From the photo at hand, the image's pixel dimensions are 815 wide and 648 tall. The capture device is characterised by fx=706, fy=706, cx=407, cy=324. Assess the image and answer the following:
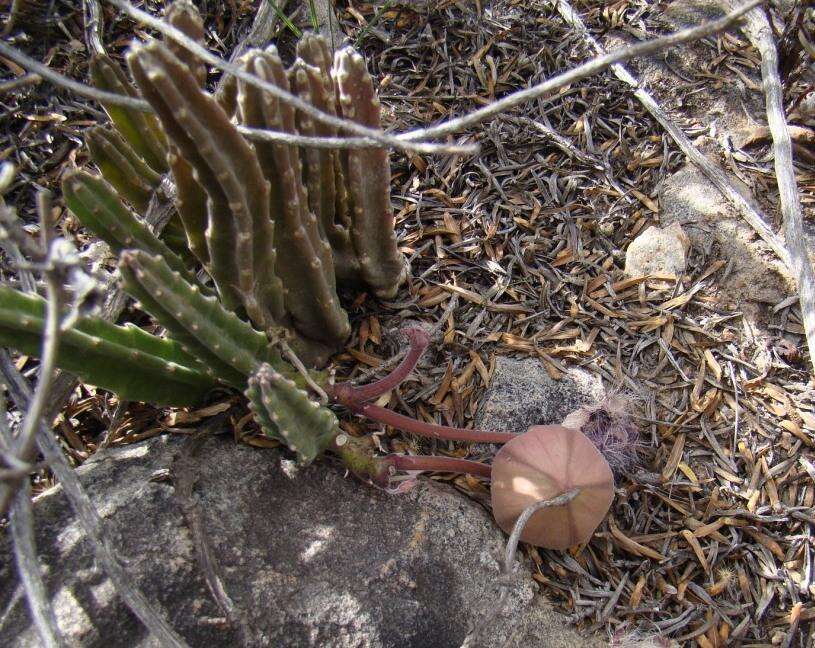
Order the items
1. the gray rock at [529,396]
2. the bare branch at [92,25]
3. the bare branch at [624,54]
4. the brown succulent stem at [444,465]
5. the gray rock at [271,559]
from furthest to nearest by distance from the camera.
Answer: the bare branch at [92,25] → the gray rock at [529,396] → the brown succulent stem at [444,465] → the gray rock at [271,559] → the bare branch at [624,54]

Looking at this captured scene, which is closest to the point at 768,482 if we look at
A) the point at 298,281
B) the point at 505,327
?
the point at 505,327

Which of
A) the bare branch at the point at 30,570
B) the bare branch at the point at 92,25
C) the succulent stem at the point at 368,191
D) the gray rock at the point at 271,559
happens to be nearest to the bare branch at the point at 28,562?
the bare branch at the point at 30,570

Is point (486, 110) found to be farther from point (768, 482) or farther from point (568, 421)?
point (768, 482)

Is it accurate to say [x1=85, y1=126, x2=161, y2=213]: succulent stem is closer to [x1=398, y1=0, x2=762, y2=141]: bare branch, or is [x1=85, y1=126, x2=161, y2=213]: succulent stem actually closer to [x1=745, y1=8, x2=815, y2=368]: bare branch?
[x1=398, y1=0, x2=762, y2=141]: bare branch

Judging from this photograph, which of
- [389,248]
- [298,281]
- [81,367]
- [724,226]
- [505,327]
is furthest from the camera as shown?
[724,226]

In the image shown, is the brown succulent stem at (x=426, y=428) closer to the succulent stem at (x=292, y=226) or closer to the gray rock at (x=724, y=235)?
the succulent stem at (x=292, y=226)

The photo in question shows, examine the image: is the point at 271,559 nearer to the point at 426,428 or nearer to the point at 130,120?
the point at 426,428

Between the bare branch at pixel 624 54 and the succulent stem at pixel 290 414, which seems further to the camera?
the succulent stem at pixel 290 414

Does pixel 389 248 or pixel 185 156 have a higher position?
pixel 185 156
